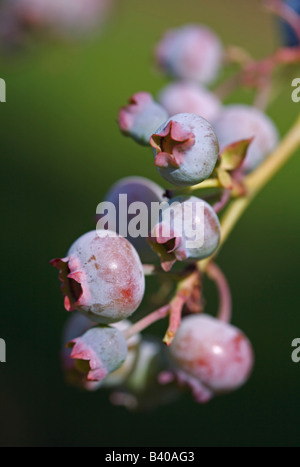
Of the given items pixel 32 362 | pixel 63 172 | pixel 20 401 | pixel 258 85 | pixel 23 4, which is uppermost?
pixel 23 4

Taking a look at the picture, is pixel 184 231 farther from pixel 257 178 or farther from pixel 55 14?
pixel 55 14

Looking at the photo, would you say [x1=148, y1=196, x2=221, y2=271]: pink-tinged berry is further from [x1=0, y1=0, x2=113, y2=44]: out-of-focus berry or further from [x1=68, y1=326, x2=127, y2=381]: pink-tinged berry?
[x1=0, y1=0, x2=113, y2=44]: out-of-focus berry

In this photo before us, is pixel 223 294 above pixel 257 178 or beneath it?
beneath

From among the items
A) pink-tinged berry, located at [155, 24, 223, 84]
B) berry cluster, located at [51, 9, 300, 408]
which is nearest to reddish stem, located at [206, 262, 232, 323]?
berry cluster, located at [51, 9, 300, 408]

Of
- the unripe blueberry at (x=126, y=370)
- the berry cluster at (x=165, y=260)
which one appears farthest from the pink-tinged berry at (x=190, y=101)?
the unripe blueberry at (x=126, y=370)

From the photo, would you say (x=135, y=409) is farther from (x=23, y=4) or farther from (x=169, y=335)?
(x=23, y=4)

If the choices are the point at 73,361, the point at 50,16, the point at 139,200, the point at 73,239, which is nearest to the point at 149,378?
the point at 73,361

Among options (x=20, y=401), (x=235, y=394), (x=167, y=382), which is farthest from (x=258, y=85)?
(x=20, y=401)
